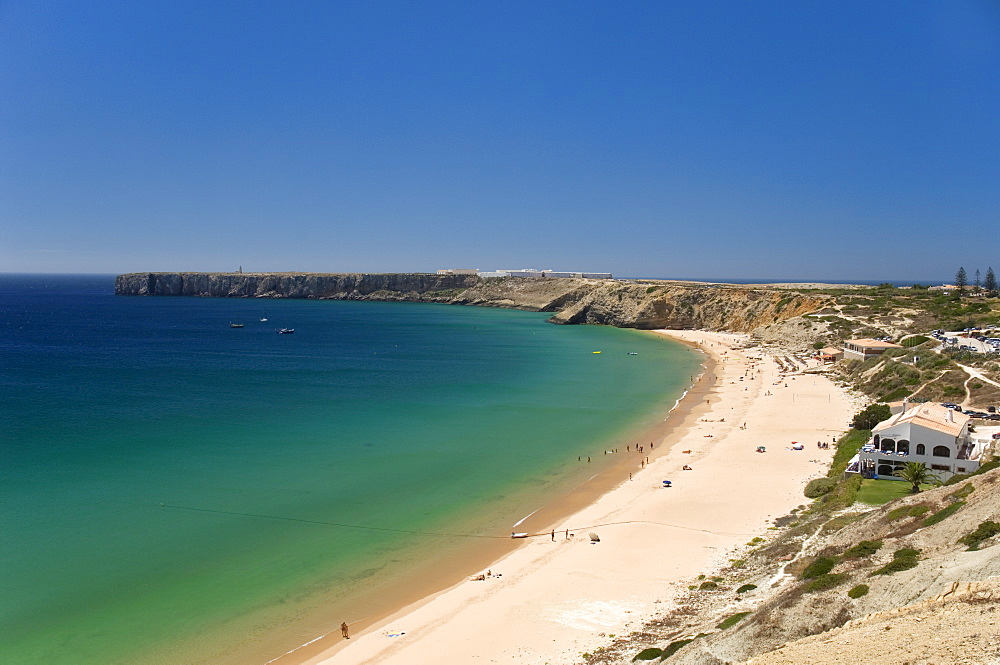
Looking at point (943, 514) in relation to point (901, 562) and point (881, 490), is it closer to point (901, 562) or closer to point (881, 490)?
point (901, 562)

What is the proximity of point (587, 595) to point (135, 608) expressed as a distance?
592 inches

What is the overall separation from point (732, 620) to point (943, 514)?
8.24m

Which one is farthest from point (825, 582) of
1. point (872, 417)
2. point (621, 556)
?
point (872, 417)

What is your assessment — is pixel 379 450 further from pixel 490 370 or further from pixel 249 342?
pixel 249 342

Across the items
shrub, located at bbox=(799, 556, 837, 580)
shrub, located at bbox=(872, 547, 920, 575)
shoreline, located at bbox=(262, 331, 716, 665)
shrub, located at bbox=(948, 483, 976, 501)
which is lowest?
shoreline, located at bbox=(262, 331, 716, 665)

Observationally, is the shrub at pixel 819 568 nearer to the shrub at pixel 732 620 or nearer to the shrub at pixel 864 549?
the shrub at pixel 864 549

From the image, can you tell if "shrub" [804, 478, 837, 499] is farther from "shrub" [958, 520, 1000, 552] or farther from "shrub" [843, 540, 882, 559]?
"shrub" [958, 520, 1000, 552]

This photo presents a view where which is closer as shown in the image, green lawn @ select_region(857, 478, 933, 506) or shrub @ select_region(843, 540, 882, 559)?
shrub @ select_region(843, 540, 882, 559)

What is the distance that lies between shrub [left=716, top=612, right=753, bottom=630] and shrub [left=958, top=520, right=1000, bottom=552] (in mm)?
5556

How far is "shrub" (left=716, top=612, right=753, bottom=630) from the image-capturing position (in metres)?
16.4

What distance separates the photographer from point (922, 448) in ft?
96.1

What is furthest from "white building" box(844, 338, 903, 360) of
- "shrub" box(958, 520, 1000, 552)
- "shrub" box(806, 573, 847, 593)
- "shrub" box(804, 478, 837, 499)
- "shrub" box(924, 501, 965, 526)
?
"shrub" box(806, 573, 847, 593)

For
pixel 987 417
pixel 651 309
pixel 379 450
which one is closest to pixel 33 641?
pixel 379 450

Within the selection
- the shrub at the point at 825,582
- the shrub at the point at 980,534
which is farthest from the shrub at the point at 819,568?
the shrub at the point at 980,534
